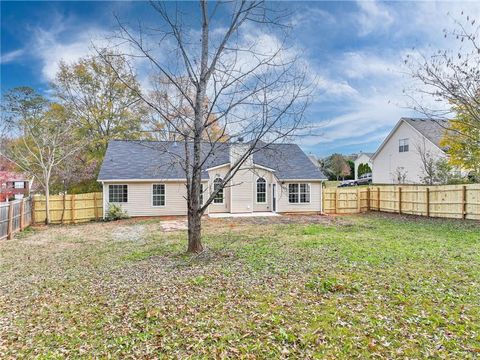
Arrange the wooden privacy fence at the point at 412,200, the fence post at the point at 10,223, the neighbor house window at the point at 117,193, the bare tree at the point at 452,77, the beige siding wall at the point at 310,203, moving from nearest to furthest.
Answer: the bare tree at the point at 452,77
the fence post at the point at 10,223
the wooden privacy fence at the point at 412,200
the neighbor house window at the point at 117,193
the beige siding wall at the point at 310,203

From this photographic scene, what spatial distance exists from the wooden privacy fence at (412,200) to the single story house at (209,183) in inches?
62.4

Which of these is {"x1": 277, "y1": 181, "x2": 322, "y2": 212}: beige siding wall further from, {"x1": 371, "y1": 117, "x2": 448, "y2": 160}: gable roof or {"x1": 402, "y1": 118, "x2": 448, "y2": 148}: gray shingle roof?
{"x1": 402, "y1": 118, "x2": 448, "y2": 148}: gray shingle roof

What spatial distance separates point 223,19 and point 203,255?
5691mm

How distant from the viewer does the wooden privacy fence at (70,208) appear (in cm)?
1511

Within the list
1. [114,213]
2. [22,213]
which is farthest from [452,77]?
[22,213]

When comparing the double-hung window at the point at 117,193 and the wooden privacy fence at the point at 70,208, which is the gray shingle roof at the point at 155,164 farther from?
the wooden privacy fence at the point at 70,208

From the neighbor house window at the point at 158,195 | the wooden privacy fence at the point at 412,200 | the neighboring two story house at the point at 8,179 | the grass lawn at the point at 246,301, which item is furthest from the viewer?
the neighboring two story house at the point at 8,179

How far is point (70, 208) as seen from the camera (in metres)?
15.7

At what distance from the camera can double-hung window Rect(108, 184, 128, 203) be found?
16.5 meters

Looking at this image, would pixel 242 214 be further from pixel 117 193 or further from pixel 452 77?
pixel 452 77

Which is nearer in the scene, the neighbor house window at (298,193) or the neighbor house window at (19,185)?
the neighbor house window at (298,193)

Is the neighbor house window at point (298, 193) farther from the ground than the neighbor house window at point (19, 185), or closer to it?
Result: closer to it

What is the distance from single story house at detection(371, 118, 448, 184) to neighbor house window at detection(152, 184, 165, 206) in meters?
18.3

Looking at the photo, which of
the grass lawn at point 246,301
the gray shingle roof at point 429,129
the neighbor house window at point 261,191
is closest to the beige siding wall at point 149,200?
the neighbor house window at point 261,191
